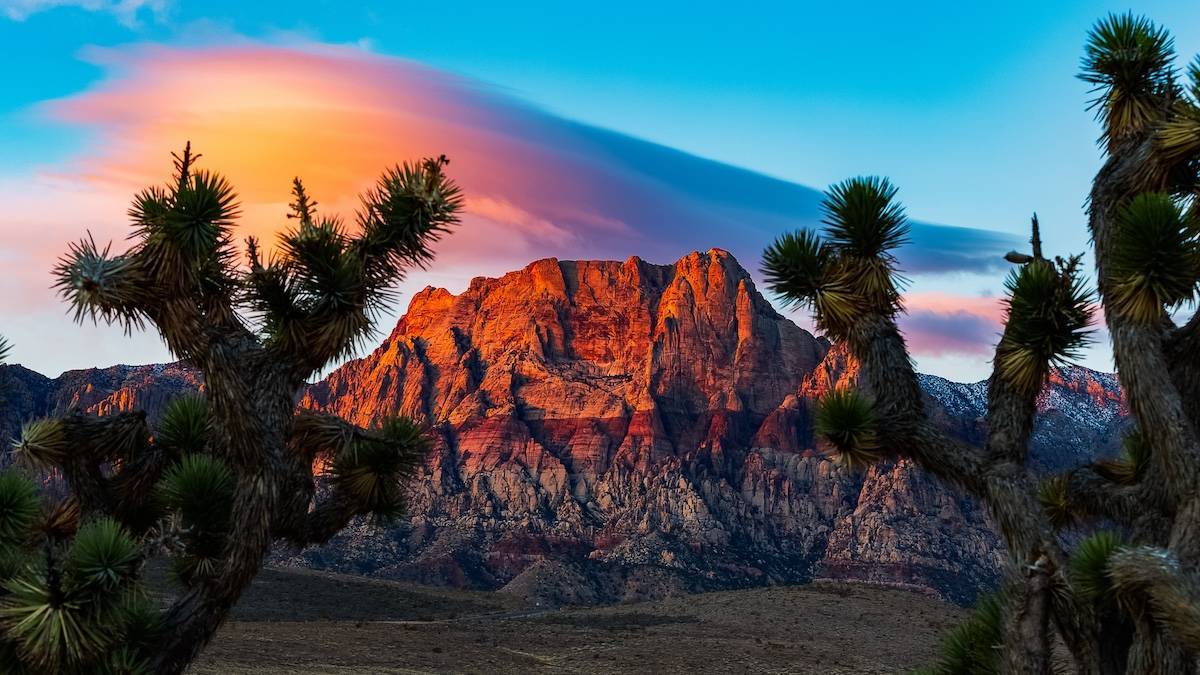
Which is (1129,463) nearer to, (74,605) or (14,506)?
(74,605)

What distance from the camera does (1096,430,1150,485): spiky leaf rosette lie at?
10.7 metres

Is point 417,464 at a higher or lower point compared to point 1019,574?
higher

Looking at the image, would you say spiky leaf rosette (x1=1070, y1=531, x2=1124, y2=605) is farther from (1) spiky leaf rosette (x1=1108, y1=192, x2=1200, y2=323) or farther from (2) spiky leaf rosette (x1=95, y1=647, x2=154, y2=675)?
(2) spiky leaf rosette (x1=95, y1=647, x2=154, y2=675)

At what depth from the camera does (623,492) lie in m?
121

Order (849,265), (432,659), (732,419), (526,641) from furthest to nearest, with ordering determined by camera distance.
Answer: (732,419) → (526,641) → (432,659) → (849,265)

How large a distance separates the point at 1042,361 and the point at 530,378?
129997 mm

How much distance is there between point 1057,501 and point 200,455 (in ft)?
27.1

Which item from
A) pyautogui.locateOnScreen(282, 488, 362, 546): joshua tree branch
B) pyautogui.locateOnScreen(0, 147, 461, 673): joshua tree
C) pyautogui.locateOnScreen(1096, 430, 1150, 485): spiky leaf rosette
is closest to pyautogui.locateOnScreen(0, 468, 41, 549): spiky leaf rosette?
pyautogui.locateOnScreen(0, 147, 461, 673): joshua tree

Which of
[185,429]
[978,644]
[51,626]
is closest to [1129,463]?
[978,644]

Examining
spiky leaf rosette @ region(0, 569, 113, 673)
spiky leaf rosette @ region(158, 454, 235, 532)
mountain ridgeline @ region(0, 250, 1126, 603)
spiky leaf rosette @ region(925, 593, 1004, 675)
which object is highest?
mountain ridgeline @ region(0, 250, 1126, 603)

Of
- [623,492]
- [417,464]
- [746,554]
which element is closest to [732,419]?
[623,492]

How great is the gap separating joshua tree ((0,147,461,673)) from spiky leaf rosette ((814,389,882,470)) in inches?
176

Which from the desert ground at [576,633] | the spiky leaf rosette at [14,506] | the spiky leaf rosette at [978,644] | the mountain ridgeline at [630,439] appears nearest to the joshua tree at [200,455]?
the spiky leaf rosette at [14,506]

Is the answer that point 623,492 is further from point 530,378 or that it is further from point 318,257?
point 318,257
